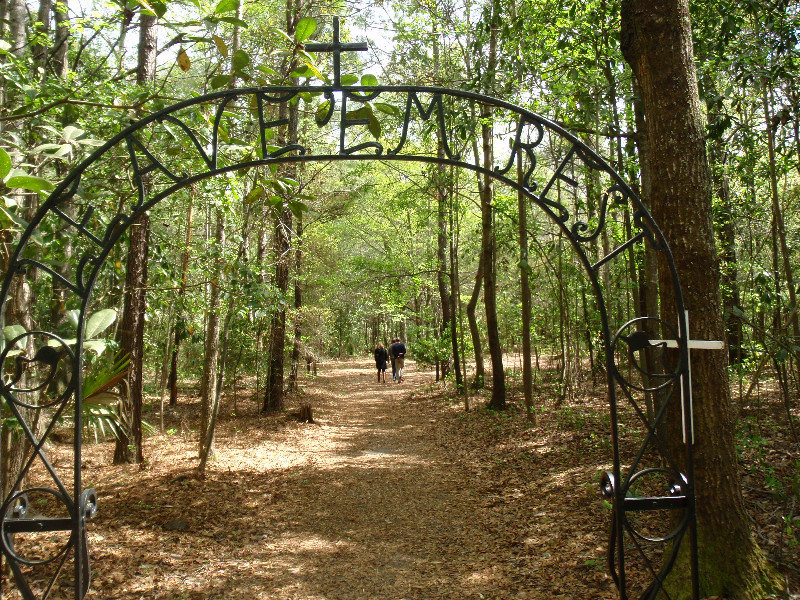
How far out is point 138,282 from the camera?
7320 mm

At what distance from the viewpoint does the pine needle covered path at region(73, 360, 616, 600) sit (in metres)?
4.50

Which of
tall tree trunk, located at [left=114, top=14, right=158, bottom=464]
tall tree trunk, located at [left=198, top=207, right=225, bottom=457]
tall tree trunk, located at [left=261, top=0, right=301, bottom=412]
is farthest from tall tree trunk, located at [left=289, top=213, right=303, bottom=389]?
tall tree trunk, located at [left=114, top=14, right=158, bottom=464]

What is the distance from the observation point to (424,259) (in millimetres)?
18172

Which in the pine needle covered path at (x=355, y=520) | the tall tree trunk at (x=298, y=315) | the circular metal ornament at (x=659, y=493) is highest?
the tall tree trunk at (x=298, y=315)

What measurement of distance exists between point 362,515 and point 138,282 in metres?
4.22

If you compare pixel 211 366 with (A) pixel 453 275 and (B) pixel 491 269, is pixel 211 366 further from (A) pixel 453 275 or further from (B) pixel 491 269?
(A) pixel 453 275

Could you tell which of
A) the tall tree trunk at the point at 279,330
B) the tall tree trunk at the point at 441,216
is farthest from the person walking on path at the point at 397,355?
the tall tree trunk at the point at 279,330

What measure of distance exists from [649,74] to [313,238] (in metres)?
12.2

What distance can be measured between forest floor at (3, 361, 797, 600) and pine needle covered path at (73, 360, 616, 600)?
0.02 metres

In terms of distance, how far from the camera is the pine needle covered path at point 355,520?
4.50 m

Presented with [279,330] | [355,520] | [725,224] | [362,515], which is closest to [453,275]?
[279,330]

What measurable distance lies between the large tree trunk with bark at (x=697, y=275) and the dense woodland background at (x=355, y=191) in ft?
2.21

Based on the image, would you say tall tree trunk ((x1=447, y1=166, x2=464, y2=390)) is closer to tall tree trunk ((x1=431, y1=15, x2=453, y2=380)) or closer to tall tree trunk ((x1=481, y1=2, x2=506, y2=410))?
tall tree trunk ((x1=431, y1=15, x2=453, y2=380))

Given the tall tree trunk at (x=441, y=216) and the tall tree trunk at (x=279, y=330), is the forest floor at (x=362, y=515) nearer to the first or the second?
the tall tree trunk at (x=279, y=330)
